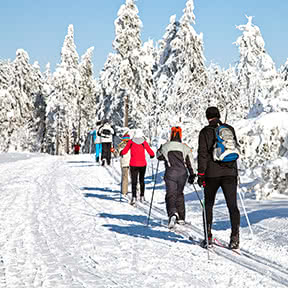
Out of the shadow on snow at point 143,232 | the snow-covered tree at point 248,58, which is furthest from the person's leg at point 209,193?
the snow-covered tree at point 248,58

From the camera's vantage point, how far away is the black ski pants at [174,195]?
7539 mm

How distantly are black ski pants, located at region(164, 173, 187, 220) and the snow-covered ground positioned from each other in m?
0.35

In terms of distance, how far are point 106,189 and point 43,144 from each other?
51215mm

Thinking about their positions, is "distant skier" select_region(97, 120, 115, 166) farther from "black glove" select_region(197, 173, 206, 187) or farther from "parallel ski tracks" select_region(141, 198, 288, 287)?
"black glove" select_region(197, 173, 206, 187)

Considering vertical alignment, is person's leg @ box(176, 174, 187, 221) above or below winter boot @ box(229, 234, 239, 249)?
above

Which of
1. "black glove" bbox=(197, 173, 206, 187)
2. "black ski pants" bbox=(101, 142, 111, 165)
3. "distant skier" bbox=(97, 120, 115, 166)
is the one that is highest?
"distant skier" bbox=(97, 120, 115, 166)

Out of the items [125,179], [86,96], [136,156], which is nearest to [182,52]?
[125,179]

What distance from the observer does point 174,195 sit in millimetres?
7605

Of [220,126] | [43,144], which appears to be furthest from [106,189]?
[43,144]

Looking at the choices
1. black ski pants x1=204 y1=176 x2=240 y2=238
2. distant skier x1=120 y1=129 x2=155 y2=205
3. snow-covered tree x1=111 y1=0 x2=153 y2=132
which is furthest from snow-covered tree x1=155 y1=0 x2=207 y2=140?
black ski pants x1=204 y1=176 x2=240 y2=238

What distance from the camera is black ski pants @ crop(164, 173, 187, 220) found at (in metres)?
7.54

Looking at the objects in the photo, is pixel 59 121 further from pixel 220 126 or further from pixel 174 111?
pixel 220 126

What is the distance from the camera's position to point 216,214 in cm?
936

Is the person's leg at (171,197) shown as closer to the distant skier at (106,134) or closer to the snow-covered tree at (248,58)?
the snow-covered tree at (248,58)
